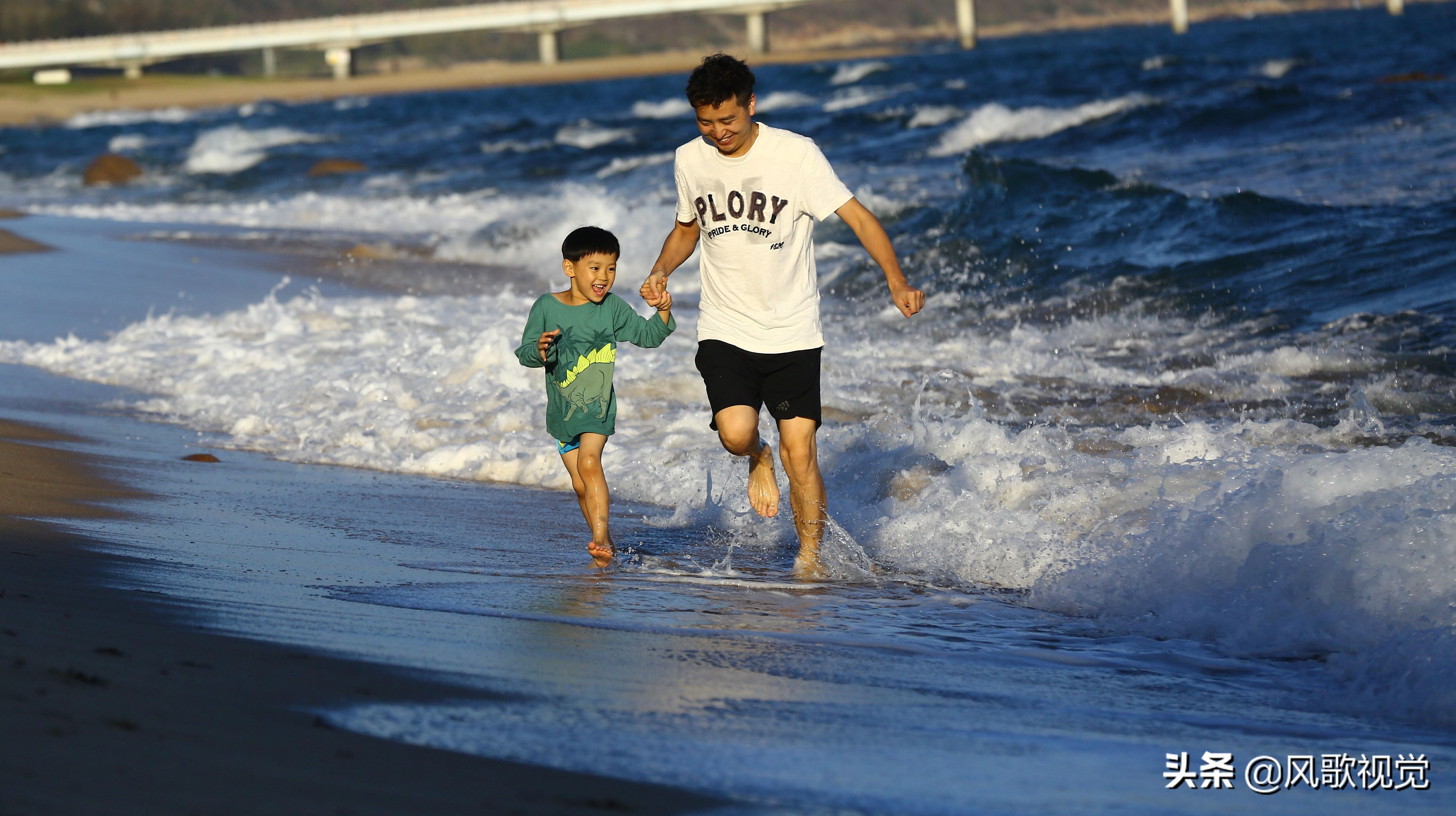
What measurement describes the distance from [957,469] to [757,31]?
293 ft

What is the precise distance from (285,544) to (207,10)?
473ft

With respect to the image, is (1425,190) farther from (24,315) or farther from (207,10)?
(207,10)

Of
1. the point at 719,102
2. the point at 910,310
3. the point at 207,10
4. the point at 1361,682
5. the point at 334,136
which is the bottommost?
the point at 1361,682

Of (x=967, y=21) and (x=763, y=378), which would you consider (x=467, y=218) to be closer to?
(x=763, y=378)

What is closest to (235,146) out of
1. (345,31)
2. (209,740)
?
(209,740)

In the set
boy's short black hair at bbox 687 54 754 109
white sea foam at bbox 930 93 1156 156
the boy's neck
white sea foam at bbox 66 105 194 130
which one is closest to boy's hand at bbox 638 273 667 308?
the boy's neck

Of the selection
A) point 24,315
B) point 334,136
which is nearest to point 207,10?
point 334,136

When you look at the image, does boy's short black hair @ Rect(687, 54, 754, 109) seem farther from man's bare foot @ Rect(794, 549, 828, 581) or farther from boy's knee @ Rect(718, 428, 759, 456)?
man's bare foot @ Rect(794, 549, 828, 581)

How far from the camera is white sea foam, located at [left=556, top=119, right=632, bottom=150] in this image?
30.0 m

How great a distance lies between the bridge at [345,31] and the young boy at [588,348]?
7975 cm

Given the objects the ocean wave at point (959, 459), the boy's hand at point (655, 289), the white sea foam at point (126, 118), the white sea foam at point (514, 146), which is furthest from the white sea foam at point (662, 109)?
the boy's hand at point (655, 289)

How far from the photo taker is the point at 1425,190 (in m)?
13.2

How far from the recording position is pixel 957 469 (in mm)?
6172

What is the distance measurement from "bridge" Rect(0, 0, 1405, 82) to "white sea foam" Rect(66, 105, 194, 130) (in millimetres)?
17226
